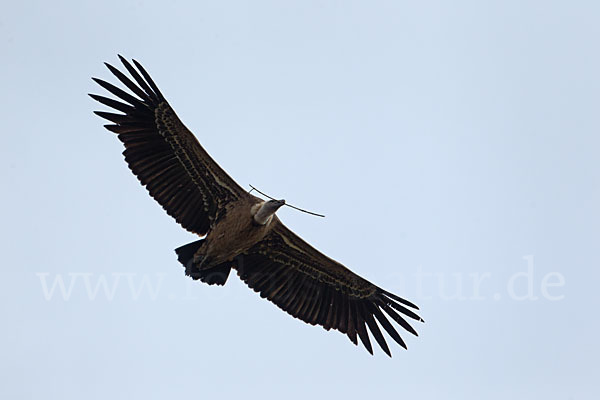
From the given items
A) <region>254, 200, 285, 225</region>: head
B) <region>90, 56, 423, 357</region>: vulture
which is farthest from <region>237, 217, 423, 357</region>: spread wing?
<region>254, 200, 285, 225</region>: head

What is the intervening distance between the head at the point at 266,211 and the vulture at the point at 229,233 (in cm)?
2

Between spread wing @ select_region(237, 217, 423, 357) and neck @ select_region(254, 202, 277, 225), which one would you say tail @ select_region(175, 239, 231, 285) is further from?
neck @ select_region(254, 202, 277, 225)

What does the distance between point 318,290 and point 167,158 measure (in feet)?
13.7

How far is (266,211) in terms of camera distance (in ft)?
61.5

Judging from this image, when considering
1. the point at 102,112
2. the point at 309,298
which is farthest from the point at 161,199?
the point at 309,298

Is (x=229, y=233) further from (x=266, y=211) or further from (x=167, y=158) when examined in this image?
(x=167, y=158)

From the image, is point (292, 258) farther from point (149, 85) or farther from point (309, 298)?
point (149, 85)

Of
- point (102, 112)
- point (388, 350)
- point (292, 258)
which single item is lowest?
point (388, 350)

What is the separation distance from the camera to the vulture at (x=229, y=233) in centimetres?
1909

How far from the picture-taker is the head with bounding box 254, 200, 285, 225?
732 inches

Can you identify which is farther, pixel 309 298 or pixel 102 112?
pixel 309 298

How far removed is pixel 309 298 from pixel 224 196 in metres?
2.90

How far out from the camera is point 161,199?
19.6 metres

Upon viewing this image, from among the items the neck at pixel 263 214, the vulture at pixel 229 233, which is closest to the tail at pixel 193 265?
the vulture at pixel 229 233
